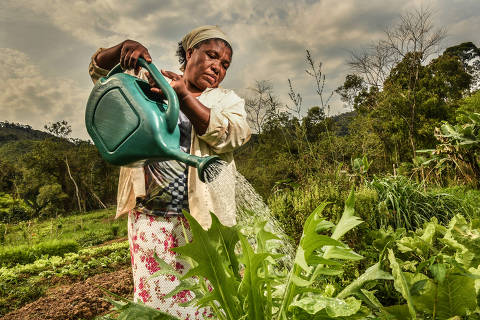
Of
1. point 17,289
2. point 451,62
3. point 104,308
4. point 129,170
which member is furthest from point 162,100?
point 451,62

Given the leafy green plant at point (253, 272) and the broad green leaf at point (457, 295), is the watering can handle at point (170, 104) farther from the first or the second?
the broad green leaf at point (457, 295)

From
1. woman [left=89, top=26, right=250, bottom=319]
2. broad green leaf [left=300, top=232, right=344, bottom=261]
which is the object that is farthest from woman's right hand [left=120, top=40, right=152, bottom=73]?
broad green leaf [left=300, top=232, right=344, bottom=261]

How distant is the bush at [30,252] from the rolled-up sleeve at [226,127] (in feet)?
28.9

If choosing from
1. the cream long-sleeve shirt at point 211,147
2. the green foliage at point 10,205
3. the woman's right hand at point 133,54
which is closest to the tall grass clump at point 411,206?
the cream long-sleeve shirt at point 211,147

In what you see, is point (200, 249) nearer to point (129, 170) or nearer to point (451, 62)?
point (129, 170)

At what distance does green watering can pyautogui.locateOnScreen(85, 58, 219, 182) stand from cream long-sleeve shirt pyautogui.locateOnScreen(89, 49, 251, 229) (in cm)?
19

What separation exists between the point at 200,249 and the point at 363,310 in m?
0.36

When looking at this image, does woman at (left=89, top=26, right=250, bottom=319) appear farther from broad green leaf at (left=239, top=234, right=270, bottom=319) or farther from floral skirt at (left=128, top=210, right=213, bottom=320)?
broad green leaf at (left=239, top=234, right=270, bottom=319)

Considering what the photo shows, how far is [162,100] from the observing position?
0.95m

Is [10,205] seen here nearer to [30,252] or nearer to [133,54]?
[30,252]

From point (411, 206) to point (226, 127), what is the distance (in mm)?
3361

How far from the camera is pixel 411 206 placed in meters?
3.46

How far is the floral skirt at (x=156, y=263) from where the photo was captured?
1212 millimetres

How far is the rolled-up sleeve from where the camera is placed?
99 cm
